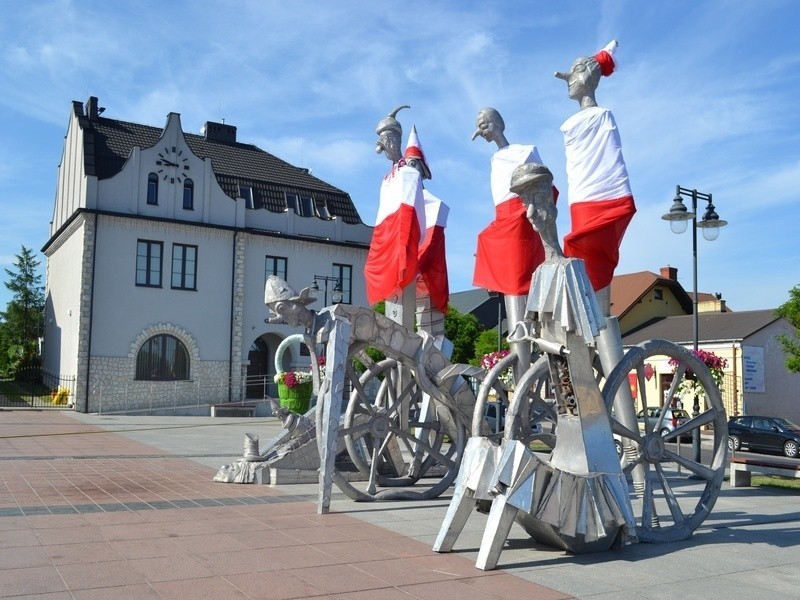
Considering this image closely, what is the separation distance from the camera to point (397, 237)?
37.4 ft

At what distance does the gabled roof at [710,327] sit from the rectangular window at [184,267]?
1777 cm

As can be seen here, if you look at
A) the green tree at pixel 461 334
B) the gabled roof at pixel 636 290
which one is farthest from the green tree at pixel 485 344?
the gabled roof at pixel 636 290

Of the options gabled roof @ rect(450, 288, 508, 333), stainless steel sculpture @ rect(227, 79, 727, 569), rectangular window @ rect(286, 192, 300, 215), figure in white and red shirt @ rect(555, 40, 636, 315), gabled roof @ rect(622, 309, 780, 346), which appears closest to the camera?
stainless steel sculpture @ rect(227, 79, 727, 569)

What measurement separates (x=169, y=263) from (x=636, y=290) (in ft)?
83.4

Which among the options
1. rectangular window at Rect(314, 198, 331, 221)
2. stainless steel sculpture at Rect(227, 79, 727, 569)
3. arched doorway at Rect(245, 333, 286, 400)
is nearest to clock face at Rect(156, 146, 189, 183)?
rectangular window at Rect(314, 198, 331, 221)

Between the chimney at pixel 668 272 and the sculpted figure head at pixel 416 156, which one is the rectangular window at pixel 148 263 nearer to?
the sculpted figure head at pixel 416 156

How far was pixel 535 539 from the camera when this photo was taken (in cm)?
698

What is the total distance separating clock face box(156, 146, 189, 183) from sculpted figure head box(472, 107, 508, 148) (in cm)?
2143

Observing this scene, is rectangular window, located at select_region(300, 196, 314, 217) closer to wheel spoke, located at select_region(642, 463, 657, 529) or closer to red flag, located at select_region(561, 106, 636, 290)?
red flag, located at select_region(561, 106, 636, 290)

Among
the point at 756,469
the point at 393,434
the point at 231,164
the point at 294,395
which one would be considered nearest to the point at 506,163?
the point at 393,434

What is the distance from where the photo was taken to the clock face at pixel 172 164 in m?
29.8

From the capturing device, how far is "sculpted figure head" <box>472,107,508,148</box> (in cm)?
1100

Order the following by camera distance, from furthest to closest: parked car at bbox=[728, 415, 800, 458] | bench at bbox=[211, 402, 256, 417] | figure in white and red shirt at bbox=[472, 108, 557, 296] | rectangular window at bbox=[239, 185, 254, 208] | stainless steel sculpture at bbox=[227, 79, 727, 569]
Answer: rectangular window at bbox=[239, 185, 254, 208] → bench at bbox=[211, 402, 256, 417] → parked car at bbox=[728, 415, 800, 458] → figure in white and red shirt at bbox=[472, 108, 557, 296] → stainless steel sculpture at bbox=[227, 79, 727, 569]

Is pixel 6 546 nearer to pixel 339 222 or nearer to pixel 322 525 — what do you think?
pixel 322 525
